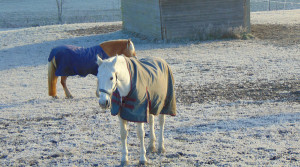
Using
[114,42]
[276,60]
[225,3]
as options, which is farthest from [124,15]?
[114,42]

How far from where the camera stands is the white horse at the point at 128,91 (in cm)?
441

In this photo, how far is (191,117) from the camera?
7.14 metres

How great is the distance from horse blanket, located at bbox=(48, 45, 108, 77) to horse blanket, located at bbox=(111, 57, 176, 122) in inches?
119

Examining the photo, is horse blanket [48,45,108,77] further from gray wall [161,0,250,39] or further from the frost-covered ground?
gray wall [161,0,250,39]

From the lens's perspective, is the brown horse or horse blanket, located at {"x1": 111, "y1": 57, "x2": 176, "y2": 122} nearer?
horse blanket, located at {"x1": 111, "y1": 57, "x2": 176, "y2": 122}

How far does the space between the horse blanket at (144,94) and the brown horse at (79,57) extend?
2913 millimetres

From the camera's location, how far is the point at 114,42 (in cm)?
838

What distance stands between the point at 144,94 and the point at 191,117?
242 cm

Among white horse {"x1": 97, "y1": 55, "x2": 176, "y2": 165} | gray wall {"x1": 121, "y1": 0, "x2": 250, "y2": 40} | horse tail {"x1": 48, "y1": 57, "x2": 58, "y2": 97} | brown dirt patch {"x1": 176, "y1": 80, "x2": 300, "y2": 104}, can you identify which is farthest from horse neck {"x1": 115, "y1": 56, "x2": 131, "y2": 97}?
gray wall {"x1": 121, "y1": 0, "x2": 250, "y2": 40}

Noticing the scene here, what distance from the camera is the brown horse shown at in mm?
8250

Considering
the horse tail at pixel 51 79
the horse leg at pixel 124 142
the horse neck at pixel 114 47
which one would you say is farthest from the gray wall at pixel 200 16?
the horse leg at pixel 124 142

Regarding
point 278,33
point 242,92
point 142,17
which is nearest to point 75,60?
point 242,92

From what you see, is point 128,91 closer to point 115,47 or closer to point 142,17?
point 115,47

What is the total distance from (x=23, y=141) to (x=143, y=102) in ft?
8.07
